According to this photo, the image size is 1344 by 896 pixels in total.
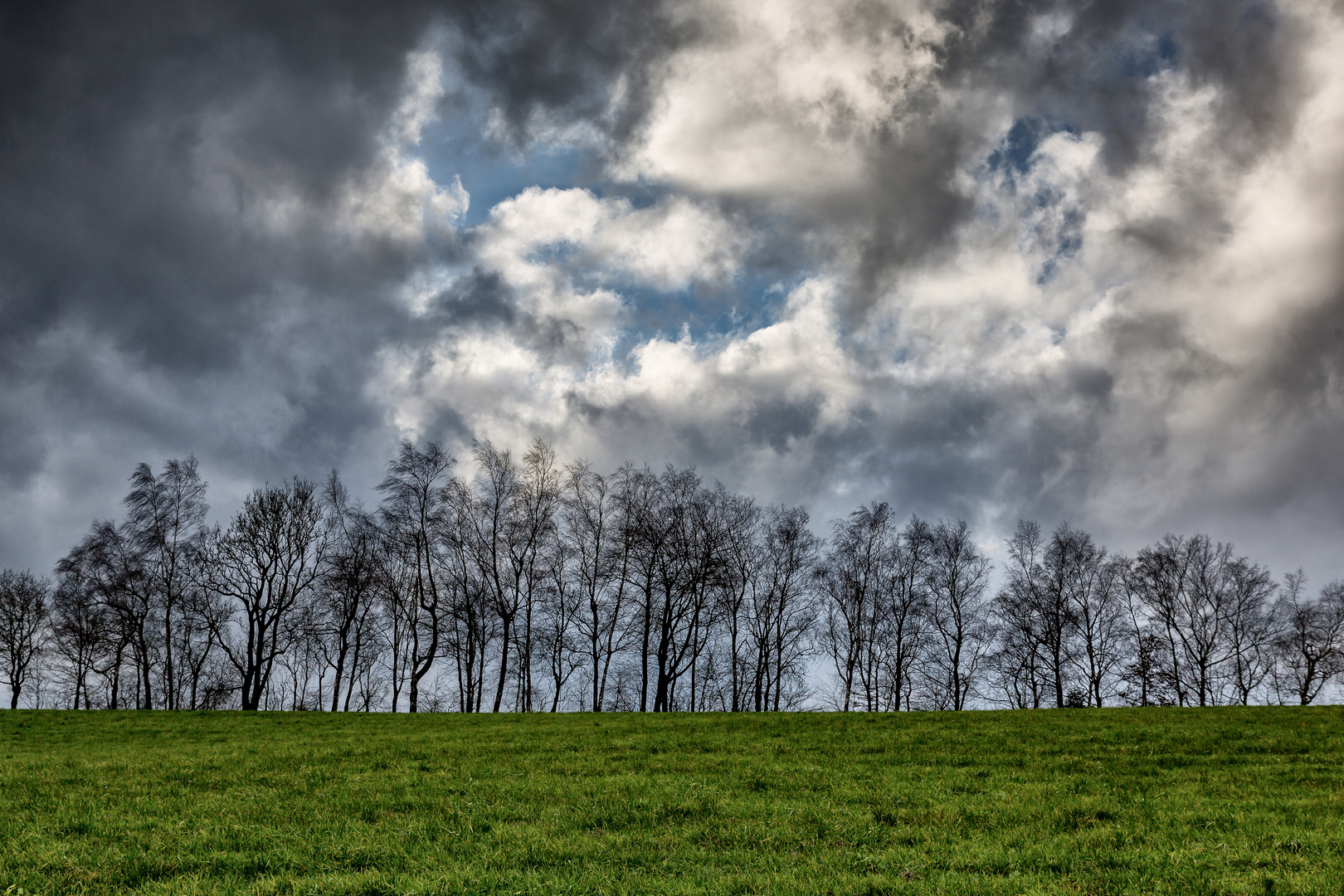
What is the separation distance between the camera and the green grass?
844cm

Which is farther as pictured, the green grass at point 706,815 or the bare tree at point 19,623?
the bare tree at point 19,623

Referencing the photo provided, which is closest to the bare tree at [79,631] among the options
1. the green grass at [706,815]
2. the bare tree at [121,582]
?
the bare tree at [121,582]

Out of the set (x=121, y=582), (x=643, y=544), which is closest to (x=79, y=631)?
(x=121, y=582)

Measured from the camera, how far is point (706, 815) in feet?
38.4

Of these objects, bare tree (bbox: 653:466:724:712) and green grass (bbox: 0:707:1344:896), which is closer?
green grass (bbox: 0:707:1344:896)

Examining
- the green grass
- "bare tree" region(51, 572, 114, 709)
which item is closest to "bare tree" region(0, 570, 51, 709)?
"bare tree" region(51, 572, 114, 709)

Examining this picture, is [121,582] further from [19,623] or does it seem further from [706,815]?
[706,815]

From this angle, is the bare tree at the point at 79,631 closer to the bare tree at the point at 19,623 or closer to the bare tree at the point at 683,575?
the bare tree at the point at 19,623

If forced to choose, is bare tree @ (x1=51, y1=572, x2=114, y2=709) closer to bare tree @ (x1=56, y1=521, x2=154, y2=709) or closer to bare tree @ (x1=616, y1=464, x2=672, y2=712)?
bare tree @ (x1=56, y1=521, x2=154, y2=709)

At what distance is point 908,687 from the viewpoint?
55.7 meters

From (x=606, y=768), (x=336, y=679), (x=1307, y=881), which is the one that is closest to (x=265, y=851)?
(x=606, y=768)

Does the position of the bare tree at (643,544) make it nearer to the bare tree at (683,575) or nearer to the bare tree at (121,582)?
the bare tree at (683,575)

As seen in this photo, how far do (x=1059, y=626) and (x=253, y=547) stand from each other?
58.2 metres

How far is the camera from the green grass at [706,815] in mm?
8438
